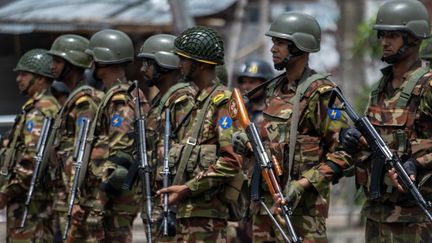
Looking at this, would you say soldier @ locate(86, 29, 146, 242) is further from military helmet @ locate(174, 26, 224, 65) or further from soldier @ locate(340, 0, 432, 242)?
soldier @ locate(340, 0, 432, 242)

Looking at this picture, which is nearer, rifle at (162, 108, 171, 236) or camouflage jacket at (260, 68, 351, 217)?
camouflage jacket at (260, 68, 351, 217)

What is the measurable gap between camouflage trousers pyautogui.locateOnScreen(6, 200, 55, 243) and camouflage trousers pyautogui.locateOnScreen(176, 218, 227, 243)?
→ 2761 millimetres

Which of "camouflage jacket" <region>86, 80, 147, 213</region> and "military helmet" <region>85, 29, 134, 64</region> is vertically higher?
"military helmet" <region>85, 29, 134, 64</region>

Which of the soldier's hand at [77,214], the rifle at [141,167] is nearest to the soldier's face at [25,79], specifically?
the soldier's hand at [77,214]

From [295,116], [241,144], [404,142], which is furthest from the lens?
[241,144]

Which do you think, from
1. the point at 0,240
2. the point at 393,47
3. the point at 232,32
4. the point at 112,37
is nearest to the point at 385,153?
the point at 393,47

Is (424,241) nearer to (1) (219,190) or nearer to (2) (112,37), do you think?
(1) (219,190)

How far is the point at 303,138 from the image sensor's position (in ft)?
25.8

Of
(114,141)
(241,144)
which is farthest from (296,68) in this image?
(114,141)

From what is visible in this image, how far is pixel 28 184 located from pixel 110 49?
169cm

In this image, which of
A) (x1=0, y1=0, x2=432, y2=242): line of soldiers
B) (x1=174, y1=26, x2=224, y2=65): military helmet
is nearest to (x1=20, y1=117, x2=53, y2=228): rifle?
(x1=0, y1=0, x2=432, y2=242): line of soldiers

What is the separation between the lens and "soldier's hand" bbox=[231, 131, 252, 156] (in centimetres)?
790

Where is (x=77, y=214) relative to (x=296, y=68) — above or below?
below

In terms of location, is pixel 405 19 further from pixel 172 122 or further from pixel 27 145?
pixel 27 145
